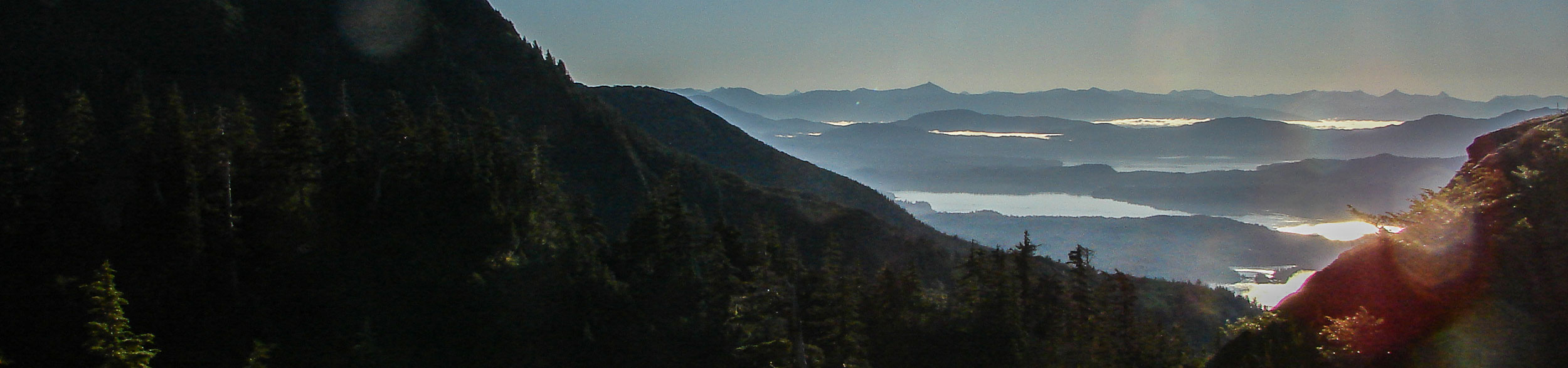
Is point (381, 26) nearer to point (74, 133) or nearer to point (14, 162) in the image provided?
point (74, 133)

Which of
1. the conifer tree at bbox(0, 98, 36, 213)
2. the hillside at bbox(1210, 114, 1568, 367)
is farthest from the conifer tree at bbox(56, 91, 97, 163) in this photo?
the hillside at bbox(1210, 114, 1568, 367)

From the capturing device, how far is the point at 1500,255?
28.2m

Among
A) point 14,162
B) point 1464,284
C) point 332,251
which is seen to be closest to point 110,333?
point 14,162

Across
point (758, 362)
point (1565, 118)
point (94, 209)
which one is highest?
point (1565, 118)

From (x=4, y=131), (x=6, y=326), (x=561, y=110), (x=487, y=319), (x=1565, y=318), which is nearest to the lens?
(x=1565, y=318)

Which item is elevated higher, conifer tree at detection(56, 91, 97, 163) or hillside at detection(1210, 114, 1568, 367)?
conifer tree at detection(56, 91, 97, 163)

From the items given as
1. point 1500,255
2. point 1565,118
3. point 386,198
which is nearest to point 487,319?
point 386,198

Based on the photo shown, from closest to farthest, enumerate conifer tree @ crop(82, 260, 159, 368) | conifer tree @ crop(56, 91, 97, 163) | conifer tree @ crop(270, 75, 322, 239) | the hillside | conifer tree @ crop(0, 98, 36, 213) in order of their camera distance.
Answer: the hillside < conifer tree @ crop(82, 260, 159, 368) < conifer tree @ crop(0, 98, 36, 213) < conifer tree @ crop(56, 91, 97, 163) < conifer tree @ crop(270, 75, 322, 239)

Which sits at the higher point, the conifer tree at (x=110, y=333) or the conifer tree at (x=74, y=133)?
the conifer tree at (x=74, y=133)

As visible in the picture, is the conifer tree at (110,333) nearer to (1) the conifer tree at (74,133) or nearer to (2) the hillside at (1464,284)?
(1) the conifer tree at (74,133)

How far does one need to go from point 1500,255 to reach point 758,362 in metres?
35.9

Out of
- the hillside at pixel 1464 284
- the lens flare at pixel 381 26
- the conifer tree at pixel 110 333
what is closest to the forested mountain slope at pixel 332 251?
the conifer tree at pixel 110 333

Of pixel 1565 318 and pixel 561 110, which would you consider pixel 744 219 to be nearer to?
pixel 561 110

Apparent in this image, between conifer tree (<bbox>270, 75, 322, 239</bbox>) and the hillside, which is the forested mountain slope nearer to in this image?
conifer tree (<bbox>270, 75, 322, 239</bbox>)
